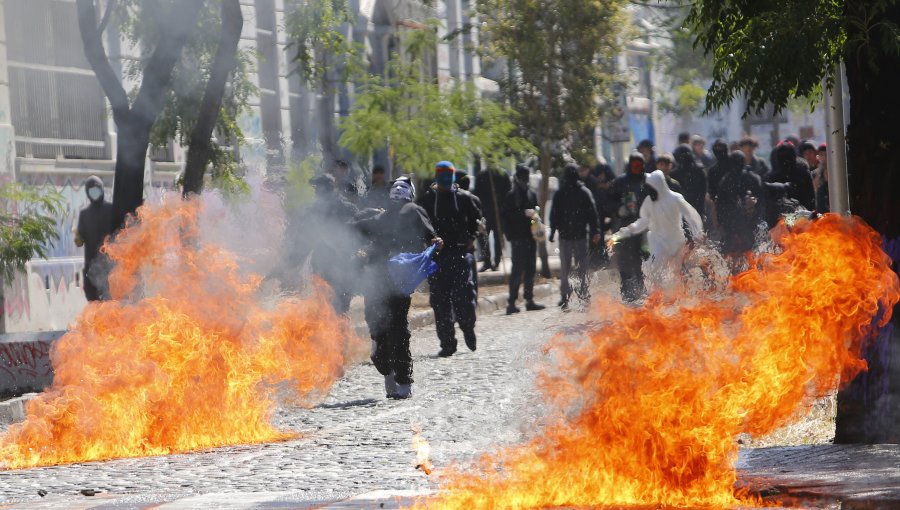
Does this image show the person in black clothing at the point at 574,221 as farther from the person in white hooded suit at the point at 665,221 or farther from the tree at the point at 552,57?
the tree at the point at 552,57

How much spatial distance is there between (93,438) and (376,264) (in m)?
3.51

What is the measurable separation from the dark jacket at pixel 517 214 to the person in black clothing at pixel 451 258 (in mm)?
4676

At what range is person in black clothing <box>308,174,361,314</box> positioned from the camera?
13531mm

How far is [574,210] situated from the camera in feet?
64.6

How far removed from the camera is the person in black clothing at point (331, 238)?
13.5 m

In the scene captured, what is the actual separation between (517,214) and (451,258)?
5026 mm

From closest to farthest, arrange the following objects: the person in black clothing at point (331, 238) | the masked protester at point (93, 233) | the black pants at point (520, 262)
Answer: the person in black clothing at point (331, 238) → the masked protester at point (93, 233) → the black pants at point (520, 262)

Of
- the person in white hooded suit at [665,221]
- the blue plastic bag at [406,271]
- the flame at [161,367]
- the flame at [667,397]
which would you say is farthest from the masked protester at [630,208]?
the flame at [667,397]

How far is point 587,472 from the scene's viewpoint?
6590 mm

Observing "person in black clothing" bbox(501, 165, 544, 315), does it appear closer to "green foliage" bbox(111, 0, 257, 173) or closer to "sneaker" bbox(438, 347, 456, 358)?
"green foliage" bbox(111, 0, 257, 173)

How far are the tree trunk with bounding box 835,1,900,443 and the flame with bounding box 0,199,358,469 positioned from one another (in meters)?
3.75

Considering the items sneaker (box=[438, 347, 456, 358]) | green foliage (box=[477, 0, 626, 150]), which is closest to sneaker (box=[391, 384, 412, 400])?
sneaker (box=[438, 347, 456, 358])

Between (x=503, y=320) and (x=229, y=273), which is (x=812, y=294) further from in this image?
(x=503, y=320)

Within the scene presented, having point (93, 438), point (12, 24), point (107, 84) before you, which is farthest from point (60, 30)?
point (93, 438)
